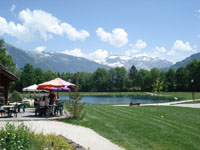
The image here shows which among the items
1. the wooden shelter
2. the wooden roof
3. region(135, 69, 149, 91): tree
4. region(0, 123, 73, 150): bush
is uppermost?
region(135, 69, 149, 91): tree

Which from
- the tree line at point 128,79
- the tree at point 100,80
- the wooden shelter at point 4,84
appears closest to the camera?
the wooden shelter at point 4,84

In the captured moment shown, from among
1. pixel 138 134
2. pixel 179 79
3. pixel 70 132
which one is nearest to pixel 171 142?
pixel 138 134

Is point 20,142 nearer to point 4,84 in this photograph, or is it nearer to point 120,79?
point 4,84

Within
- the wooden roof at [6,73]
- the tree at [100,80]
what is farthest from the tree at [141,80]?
the wooden roof at [6,73]

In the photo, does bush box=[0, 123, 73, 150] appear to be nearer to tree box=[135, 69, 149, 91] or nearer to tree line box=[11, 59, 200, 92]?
tree line box=[11, 59, 200, 92]

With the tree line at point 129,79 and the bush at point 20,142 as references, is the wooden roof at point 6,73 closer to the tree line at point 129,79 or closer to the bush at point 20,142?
the bush at point 20,142

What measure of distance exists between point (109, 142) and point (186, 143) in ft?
9.06

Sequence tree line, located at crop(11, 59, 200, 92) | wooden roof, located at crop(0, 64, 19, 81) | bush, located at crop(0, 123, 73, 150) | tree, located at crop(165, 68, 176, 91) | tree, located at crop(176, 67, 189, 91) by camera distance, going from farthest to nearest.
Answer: tree, located at crop(165, 68, 176, 91) < tree, located at crop(176, 67, 189, 91) < tree line, located at crop(11, 59, 200, 92) < wooden roof, located at crop(0, 64, 19, 81) < bush, located at crop(0, 123, 73, 150)

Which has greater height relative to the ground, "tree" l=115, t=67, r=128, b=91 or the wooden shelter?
"tree" l=115, t=67, r=128, b=91

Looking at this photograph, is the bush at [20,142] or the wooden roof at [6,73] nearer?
the bush at [20,142]

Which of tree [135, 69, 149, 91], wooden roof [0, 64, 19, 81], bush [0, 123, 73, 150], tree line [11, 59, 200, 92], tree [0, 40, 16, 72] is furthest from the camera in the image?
tree [135, 69, 149, 91]

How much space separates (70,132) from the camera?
31.2ft

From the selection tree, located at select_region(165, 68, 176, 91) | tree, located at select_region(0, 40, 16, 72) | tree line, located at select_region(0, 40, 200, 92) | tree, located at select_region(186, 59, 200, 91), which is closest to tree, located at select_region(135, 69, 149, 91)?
tree line, located at select_region(0, 40, 200, 92)

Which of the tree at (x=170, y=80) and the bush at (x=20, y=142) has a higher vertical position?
the tree at (x=170, y=80)
